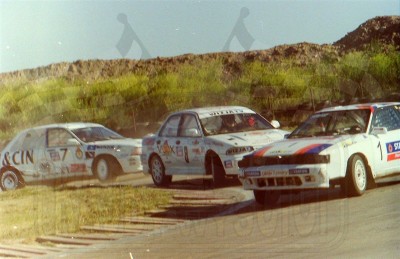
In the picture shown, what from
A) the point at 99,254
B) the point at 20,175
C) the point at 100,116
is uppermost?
the point at 100,116

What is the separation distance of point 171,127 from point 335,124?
408 centimetres

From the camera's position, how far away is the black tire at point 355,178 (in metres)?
11.6

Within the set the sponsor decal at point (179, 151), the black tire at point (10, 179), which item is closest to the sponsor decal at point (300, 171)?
the sponsor decal at point (179, 151)

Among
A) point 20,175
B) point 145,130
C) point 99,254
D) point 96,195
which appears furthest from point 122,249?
point 145,130

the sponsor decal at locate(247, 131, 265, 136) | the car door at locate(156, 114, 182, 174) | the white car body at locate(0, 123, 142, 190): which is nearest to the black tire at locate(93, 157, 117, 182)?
the white car body at locate(0, 123, 142, 190)

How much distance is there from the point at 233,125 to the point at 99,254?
6.03 meters

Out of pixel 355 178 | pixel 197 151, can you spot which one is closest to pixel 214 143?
pixel 197 151

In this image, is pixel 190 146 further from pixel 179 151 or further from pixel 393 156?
pixel 393 156

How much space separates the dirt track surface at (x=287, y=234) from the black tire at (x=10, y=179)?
6.78 meters

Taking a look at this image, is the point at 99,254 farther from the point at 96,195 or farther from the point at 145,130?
the point at 145,130

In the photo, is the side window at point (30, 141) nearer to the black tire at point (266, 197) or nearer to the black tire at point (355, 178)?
the black tire at point (266, 197)

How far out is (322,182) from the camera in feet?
37.2

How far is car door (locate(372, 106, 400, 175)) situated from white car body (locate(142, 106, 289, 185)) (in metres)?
2.22

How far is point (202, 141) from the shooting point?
49.4 feet
